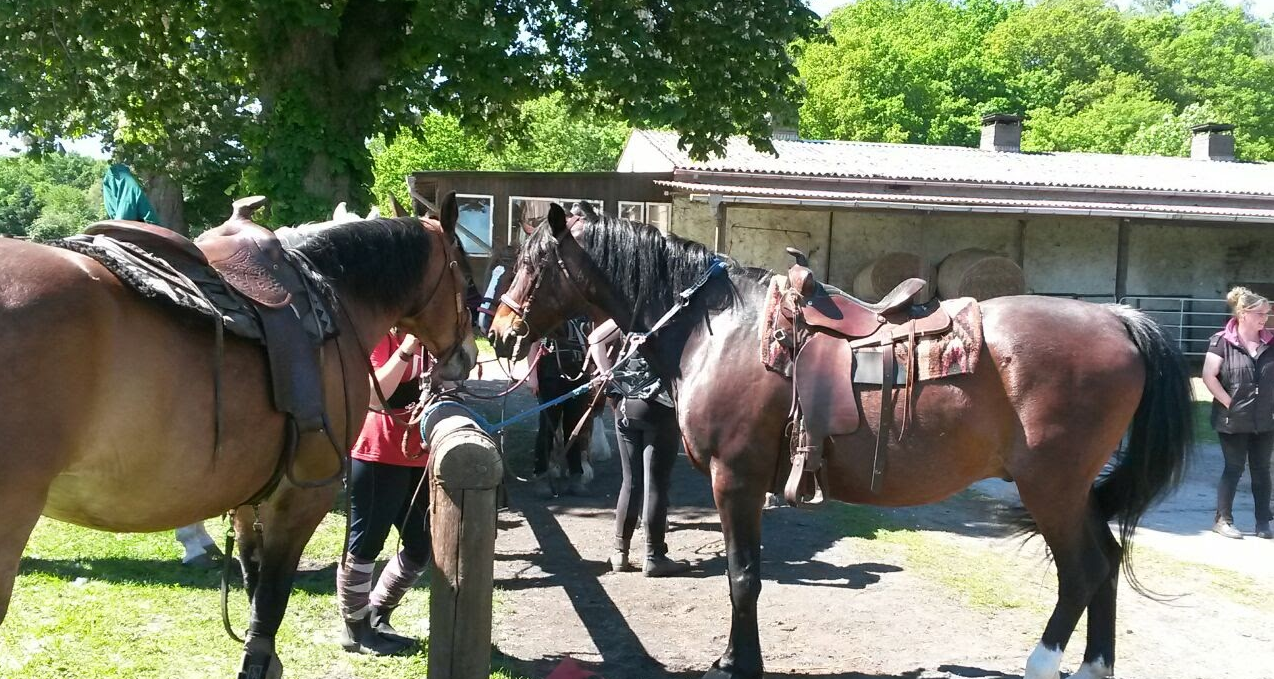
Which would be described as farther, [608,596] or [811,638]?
[608,596]

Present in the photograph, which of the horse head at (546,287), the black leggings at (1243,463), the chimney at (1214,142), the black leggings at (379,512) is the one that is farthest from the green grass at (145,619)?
the chimney at (1214,142)

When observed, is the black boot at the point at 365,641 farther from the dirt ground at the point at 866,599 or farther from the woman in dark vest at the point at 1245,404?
the woman in dark vest at the point at 1245,404

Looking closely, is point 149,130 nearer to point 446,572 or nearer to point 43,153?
point 43,153

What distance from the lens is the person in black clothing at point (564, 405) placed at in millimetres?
7625

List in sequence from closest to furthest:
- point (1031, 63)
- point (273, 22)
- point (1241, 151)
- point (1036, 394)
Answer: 1. point (1036, 394)
2. point (273, 22)
3. point (1241, 151)
4. point (1031, 63)

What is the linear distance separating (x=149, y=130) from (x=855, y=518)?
1021 centimetres

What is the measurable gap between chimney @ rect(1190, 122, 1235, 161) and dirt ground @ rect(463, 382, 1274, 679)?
23100 mm

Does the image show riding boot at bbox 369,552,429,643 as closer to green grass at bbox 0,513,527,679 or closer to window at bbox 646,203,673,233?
green grass at bbox 0,513,527,679

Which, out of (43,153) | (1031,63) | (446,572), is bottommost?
(446,572)

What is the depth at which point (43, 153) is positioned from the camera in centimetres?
1221

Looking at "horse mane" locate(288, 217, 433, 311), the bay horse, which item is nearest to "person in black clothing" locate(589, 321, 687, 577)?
the bay horse

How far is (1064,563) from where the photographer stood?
366 centimetres

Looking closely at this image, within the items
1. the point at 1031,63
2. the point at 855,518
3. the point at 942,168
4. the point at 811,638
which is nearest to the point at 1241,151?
the point at 1031,63

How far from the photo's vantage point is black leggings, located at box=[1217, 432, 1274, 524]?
696cm
